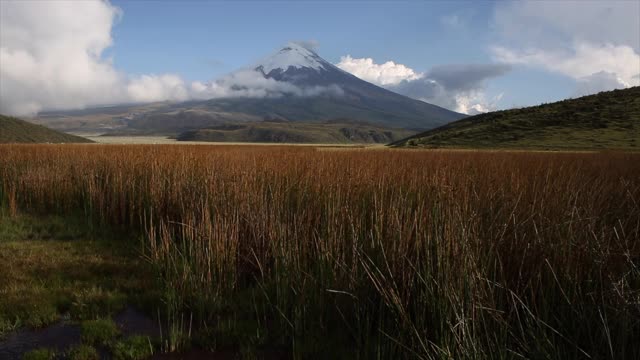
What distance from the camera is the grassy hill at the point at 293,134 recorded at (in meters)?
154

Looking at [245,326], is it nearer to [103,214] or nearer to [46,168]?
[103,214]

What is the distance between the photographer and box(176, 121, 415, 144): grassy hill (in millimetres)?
154375

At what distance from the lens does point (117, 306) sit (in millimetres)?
4168

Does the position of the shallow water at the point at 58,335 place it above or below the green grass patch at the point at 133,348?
below

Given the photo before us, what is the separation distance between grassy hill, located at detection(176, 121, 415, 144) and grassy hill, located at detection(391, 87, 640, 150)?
104 m

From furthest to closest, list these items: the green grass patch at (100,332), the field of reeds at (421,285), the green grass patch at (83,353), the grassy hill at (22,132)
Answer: the grassy hill at (22,132) → the green grass patch at (100,332) → the green grass patch at (83,353) → the field of reeds at (421,285)

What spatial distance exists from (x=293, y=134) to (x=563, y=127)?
119 m

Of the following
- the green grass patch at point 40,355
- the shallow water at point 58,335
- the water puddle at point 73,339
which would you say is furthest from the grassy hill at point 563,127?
the green grass patch at point 40,355

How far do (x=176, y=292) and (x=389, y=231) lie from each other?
208cm

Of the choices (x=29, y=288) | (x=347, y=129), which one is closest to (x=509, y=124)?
(x=29, y=288)

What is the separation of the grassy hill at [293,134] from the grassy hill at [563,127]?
104 metres

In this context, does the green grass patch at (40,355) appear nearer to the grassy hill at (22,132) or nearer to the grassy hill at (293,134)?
the grassy hill at (22,132)

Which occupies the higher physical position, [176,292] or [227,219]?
[227,219]

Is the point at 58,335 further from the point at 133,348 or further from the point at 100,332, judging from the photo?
the point at 133,348
